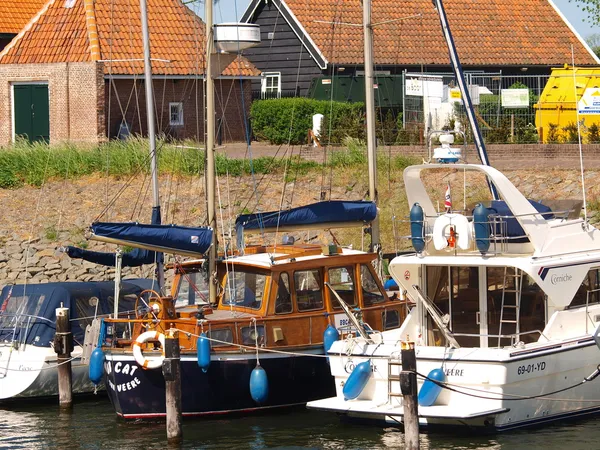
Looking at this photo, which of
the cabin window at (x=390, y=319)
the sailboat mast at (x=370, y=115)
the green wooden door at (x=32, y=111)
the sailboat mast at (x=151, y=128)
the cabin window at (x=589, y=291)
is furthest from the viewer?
the green wooden door at (x=32, y=111)

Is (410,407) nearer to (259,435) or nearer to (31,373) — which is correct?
(259,435)

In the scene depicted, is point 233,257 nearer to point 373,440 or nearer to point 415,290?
point 415,290

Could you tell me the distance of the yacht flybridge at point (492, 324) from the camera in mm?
16906

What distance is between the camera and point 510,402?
17.0 m

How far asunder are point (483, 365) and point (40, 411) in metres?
7.44

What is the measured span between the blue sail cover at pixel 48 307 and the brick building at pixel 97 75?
52.0 feet

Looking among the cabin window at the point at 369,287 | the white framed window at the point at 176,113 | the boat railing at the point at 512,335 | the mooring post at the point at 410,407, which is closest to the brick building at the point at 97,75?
the white framed window at the point at 176,113

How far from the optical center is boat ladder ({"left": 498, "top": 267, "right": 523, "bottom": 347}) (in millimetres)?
18141

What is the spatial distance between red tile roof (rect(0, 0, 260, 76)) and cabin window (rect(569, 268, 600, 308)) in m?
21.1

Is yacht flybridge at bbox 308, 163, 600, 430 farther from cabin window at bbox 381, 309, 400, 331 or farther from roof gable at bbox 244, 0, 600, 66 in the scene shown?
roof gable at bbox 244, 0, 600, 66

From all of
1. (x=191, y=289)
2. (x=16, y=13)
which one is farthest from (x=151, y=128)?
(x=16, y=13)

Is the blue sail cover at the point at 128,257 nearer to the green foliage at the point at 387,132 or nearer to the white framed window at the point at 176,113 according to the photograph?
the green foliage at the point at 387,132

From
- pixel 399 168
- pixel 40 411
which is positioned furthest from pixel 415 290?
pixel 399 168

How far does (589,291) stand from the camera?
18.8 m
